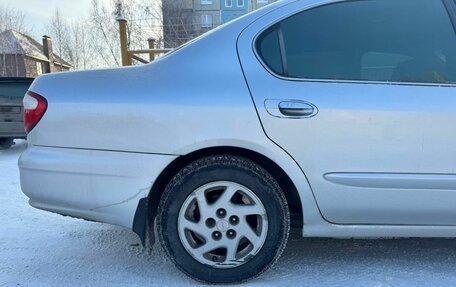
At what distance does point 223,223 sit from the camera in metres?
2.48

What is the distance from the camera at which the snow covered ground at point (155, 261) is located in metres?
2.60

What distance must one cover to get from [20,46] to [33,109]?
3076 centimetres

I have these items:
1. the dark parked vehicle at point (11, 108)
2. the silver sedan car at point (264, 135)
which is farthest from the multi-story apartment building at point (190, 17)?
the dark parked vehicle at point (11, 108)

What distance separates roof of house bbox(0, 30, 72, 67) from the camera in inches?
1110

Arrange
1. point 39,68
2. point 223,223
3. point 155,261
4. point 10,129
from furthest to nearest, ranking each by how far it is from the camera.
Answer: point 39,68
point 10,129
point 155,261
point 223,223

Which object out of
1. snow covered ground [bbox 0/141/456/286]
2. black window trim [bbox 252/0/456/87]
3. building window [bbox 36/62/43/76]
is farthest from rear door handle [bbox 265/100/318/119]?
building window [bbox 36/62/43/76]

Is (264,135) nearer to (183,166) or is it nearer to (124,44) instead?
(183,166)

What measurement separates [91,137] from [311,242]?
182cm

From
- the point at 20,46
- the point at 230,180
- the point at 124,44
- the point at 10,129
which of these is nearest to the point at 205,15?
the point at 20,46

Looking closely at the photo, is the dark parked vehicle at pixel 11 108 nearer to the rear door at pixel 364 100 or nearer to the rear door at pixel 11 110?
the rear door at pixel 11 110

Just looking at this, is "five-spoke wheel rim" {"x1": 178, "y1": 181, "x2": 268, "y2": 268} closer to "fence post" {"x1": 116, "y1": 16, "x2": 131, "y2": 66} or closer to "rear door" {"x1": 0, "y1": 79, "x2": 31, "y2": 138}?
"fence post" {"x1": 116, "y1": 16, "x2": 131, "y2": 66}

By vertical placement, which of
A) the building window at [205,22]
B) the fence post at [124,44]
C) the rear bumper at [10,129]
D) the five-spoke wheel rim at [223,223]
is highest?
the building window at [205,22]

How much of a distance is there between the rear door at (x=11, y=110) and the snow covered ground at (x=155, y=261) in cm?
486

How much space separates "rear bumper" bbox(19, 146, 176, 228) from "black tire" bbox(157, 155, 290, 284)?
0.15m
